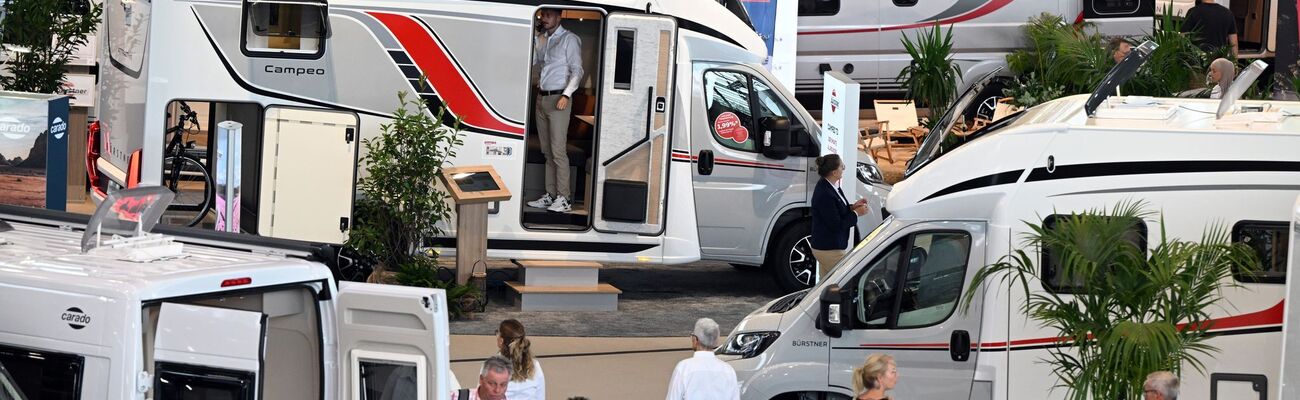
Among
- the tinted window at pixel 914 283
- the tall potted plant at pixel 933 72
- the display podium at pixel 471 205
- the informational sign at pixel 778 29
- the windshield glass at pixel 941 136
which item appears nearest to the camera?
the tinted window at pixel 914 283

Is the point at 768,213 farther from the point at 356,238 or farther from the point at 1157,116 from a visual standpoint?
the point at 1157,116

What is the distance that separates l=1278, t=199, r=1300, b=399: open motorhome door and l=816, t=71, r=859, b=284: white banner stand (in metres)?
4.70

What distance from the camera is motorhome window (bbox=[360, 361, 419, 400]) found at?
21.9ft

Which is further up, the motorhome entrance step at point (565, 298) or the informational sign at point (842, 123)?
the informational sign at point (842, 123)

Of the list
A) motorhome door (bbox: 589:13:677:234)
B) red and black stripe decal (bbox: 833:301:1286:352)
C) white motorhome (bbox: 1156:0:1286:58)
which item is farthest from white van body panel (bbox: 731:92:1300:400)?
white motorhome (bbox: 1156:0:1286:58)

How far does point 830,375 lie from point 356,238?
5.16 m

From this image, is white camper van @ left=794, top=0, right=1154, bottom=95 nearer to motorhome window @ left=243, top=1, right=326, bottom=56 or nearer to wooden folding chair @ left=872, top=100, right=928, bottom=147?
wooden folding chair @ left=872, top=100, right=928, bottom=147

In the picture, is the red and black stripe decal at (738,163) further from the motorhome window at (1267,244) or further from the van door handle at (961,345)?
the motorhome window at (1267,244)

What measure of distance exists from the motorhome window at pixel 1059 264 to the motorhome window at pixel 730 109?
5546 millimetres

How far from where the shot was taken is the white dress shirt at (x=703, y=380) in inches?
323

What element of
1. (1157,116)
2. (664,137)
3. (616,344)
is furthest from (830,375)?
(664,137)

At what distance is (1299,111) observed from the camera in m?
8.97

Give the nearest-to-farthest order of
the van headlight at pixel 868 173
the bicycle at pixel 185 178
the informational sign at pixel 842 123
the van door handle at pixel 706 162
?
the informational sign at pixel 842 123 < the bicycle at pixel 185 178 < the van door handle at pixel 706 162 < the van headlight at pixel 868 173

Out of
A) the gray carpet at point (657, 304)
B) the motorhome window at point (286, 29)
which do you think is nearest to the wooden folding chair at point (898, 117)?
the gray carpet at point (657, 304)
